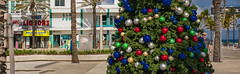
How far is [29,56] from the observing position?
48.8 ft

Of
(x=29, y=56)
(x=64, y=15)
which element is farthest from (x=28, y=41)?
(x=29, y=56)

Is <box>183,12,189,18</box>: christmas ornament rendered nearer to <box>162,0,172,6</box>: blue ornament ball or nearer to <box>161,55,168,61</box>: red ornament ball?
<box>162,0,172,6</box>: blue ornament ball

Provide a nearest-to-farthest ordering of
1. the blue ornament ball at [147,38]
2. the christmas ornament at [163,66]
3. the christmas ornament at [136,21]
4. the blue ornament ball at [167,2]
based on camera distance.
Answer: the christmas ornament at [163,66] → the blue ornament ball at [147,38] → the blue ornament ball at [167,2] → the christmas ornament at [136,21]

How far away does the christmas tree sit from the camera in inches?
163

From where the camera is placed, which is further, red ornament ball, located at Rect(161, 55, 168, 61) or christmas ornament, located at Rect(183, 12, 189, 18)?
christmas ornament, located at Rect(183, 12, 189, 18)

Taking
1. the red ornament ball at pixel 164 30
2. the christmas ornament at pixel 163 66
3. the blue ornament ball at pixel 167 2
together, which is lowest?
the christmas ornament at pixel 163 66

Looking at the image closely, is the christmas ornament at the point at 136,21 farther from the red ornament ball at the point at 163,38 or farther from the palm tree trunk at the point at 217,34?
the palm tree trunk at the point at 217,34

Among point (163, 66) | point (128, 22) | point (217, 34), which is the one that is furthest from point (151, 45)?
point (217, 34)

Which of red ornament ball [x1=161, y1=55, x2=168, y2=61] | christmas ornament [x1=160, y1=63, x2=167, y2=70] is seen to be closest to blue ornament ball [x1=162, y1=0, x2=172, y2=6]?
red ornament ball [x1=161, y1=55, x2=168, y2=61]

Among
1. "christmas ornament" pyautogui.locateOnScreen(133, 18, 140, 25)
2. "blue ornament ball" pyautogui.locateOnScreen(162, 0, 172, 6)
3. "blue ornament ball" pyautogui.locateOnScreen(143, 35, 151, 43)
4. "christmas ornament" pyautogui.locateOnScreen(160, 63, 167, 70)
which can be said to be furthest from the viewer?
"christmas ornament" pyautogui.locateOnScreen(133, 18, 140, 25)

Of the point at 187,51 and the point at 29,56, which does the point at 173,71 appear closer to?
the point at 187,51

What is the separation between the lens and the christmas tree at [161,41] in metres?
4.14

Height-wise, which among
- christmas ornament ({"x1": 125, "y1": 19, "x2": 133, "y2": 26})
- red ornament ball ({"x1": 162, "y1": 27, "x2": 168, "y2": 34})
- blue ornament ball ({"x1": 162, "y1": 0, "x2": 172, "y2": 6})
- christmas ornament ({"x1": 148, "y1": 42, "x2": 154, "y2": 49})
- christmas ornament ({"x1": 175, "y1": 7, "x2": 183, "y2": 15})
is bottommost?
christmas ornament ({"x1": 148, "y1": 42, "x2": 154, "y2": 49})

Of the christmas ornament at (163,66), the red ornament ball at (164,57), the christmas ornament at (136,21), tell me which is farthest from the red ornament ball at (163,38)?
the christmas ornament at (136,21)
